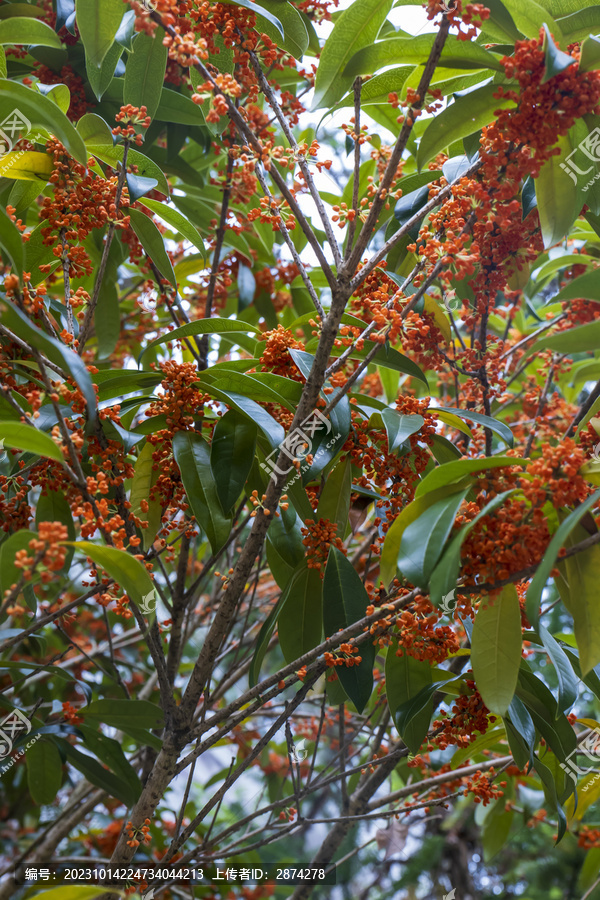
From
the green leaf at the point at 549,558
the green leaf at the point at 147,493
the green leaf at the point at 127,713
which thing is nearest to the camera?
the green leaf at the point at 549,558

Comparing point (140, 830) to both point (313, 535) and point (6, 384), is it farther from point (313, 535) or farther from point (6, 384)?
point (6, 384)

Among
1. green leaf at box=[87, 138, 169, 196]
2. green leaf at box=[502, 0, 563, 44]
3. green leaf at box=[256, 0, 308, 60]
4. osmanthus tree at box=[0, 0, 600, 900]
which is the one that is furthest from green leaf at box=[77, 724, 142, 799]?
green leaf at box=[502, 0, 563, 44]

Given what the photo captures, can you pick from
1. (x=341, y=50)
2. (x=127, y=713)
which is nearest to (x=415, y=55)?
(x=341, y=50)

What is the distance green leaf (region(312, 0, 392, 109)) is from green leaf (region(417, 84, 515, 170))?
163mm

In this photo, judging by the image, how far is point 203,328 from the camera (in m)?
1.21

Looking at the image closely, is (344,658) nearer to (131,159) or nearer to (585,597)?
(585,597)

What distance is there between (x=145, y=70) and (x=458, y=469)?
3.41 ft

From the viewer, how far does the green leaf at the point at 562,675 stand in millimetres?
1017

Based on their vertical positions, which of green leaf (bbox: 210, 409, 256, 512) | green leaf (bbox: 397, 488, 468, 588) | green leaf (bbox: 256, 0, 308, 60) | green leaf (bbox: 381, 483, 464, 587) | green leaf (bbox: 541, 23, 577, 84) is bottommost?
green leaf (bbox: 397, 488, 468, 588)

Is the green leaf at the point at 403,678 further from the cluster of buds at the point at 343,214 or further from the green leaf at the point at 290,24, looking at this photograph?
the green leaf at the point at 290,24

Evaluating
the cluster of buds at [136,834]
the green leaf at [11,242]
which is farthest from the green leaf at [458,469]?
the cluster of buds at [136,834]

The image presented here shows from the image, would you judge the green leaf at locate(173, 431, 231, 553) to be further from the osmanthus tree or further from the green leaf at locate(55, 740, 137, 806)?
the green leaf at locate(55, 740, 137, 806)

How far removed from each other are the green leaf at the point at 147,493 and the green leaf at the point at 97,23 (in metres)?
0.65

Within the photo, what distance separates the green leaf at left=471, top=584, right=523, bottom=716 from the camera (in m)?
0.92
